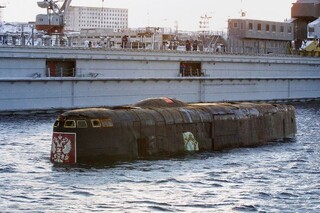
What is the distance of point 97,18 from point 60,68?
86137mm

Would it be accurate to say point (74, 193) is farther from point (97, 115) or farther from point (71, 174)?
point (97, 115)

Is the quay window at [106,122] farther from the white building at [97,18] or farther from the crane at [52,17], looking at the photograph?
the white building at [97,18]

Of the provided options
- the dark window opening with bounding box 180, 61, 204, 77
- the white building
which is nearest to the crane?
the dark window opening with bounding box 180, 61, 204, 77

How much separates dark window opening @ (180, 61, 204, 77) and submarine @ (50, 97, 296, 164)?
3066 cm

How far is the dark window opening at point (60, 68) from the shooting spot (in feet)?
262

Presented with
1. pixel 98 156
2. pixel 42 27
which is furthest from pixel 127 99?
pixel 98 156

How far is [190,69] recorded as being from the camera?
94.8m

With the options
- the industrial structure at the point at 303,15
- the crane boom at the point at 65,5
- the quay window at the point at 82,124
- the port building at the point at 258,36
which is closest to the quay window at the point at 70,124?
the quay window at the point at 82,124

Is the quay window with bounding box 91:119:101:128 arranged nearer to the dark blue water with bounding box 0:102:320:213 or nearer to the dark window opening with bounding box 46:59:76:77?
the dark blue water with bounding box 0:102:320:213

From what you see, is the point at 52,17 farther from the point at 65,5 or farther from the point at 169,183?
the point at 169,183

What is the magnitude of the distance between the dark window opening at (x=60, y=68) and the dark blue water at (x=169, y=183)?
2523 centimetres

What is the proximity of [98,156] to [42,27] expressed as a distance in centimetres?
5542

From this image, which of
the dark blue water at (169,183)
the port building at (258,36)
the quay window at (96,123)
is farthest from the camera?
the port building at (258,36)

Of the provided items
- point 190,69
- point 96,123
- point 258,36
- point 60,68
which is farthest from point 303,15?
point 96,123
